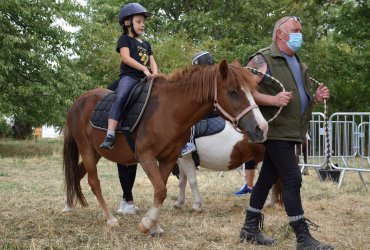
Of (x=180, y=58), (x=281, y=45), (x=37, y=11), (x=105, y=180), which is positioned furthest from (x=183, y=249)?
(x=180, y=58)

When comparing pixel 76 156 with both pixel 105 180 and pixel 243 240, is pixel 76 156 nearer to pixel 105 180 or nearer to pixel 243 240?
pixel 243 240

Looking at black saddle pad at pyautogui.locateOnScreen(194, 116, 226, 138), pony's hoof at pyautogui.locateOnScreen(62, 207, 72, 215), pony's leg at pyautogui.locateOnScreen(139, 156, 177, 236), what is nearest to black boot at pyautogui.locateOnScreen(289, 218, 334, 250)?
pony's leg at pyautogui.locateOnScreen(139, 156, 177, 236)

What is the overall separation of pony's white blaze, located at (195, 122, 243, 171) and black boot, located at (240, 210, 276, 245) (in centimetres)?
176

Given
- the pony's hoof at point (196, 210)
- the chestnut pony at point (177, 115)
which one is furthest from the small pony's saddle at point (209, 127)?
the chestnut pony at point (177, 115)

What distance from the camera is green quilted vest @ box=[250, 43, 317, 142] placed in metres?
4.22

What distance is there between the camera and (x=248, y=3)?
24781 millimetres

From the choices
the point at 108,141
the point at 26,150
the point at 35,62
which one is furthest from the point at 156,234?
the point at 26,150

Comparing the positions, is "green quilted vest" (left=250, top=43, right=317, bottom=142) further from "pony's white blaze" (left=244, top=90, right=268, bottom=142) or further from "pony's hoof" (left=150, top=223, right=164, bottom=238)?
"pony's hoof" (left=150, top=223, right=164, bottom=238)

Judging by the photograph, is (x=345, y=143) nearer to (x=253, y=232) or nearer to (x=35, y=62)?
(x=253, y=232)

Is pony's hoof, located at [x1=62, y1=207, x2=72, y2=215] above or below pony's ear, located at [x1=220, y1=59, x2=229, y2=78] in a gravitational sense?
below

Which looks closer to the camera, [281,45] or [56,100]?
[281,45]

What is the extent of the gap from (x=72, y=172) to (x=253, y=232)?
259 cm

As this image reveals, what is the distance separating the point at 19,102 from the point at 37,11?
3304mm

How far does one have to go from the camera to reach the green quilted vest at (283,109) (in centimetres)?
422
